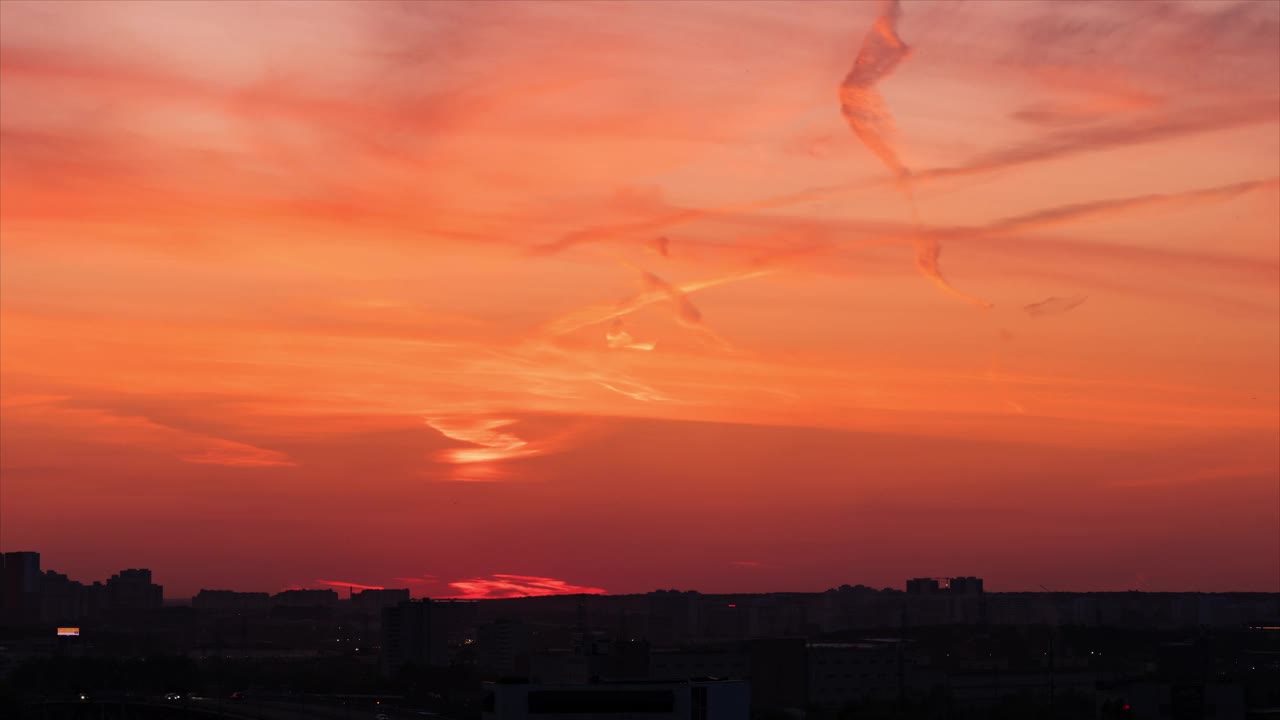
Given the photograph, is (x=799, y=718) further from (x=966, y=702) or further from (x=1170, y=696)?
(x=966, y=702)

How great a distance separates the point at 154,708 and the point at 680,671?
66245 mm

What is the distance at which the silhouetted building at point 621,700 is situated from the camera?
8688 cm

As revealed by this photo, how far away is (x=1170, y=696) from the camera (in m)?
140

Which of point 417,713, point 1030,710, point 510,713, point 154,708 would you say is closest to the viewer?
point 510,713

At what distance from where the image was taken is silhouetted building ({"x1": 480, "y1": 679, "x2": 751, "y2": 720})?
86.9m

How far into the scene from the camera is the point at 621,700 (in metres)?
89.5

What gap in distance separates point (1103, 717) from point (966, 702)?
55.3 meters

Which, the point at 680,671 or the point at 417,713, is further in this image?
the point at 680,671

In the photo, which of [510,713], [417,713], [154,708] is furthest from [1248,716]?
[154,708]

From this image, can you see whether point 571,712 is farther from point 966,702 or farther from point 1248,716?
point 966,702

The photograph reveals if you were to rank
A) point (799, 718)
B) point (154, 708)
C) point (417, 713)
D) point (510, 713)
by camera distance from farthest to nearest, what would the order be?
point (154, 708), point (417, 713), point (799, 718), point (510, 713)

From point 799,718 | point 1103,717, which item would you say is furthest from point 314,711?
point 1103,717

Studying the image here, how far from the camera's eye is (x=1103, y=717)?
14238 cm

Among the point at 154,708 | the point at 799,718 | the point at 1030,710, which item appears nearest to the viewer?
the point at 799,718
